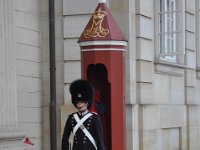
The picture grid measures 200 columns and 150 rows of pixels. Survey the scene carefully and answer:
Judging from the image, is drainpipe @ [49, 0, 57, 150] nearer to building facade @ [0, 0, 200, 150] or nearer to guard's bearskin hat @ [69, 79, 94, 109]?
building facade @ [0, 0, 200, 150]

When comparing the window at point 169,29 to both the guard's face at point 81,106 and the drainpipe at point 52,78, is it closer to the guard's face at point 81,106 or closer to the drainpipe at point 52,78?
the drainpipe at point 52,78

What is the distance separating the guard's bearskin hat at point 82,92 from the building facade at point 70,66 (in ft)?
8.81

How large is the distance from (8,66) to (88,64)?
247 cm

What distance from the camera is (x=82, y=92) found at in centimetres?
680

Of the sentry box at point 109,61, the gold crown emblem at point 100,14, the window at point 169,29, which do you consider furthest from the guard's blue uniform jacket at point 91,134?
the window at point 169,29

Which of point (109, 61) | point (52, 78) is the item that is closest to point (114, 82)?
point (109, 61)

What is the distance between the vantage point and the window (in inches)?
529

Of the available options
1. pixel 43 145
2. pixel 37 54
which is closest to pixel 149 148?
pixel 43 145

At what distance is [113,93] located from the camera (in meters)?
7.38

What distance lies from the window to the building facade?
0.08 ft

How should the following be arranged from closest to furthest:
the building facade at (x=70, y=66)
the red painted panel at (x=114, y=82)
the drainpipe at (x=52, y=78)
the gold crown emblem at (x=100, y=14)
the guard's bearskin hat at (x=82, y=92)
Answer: the guard's bearskin hat at (x=82, y=92), the red painted panel at (x=114, y=82), the gold crown emblem at (x=100, y=14), the building facade at (x=70, y=66), the drainpipe at (x=52, y=78)

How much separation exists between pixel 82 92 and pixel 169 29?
7742mm

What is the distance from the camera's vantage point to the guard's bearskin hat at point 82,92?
22.2 feet

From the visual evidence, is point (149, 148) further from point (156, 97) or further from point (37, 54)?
point (37, 54)
